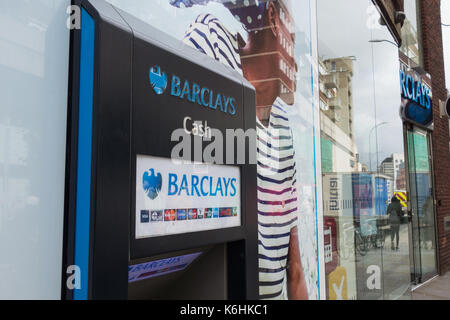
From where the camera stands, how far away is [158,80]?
1123mm

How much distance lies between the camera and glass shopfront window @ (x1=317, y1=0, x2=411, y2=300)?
126 inches

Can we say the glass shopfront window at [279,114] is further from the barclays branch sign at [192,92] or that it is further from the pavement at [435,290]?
the pavement at [435,290]

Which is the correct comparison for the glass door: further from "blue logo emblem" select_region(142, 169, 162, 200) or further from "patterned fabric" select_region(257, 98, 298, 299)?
"blue logo emblem" select_region(142, 169, 162, 200)

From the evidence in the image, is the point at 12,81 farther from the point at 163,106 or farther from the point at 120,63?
the point at 163,106

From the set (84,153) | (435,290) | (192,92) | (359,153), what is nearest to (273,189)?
(192,92)

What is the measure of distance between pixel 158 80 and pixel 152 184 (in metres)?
0.29

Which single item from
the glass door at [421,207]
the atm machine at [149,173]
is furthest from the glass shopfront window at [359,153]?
the atm machine at [149,173]

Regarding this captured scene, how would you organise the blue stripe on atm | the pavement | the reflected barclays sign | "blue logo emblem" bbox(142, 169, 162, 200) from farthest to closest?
the reflected barclays sign, the pavement, "blue logo emblem" bbox(142, 169, 162, 200), the blue stripe on atm

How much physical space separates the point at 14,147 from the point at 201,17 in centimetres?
114

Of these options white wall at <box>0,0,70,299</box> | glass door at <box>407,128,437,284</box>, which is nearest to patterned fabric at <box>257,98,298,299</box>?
white wall at <box>0,0,70,299</box>

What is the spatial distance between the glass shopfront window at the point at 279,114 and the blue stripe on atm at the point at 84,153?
2.44 ft

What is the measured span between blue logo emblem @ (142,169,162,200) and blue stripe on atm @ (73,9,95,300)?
17 cm

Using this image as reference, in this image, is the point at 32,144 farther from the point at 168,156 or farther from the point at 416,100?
the point at 416,100

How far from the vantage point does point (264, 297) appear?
216 centimetres
